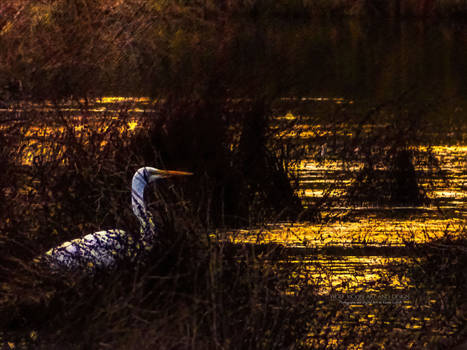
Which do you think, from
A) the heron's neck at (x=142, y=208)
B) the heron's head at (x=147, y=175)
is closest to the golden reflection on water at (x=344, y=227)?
the heron's neck at (x=142, y=208)

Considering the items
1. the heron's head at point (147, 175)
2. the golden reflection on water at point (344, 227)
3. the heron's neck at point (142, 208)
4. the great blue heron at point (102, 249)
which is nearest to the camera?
the great blue heron at point (102, 249)

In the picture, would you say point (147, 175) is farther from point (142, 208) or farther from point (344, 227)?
point (344, 227)

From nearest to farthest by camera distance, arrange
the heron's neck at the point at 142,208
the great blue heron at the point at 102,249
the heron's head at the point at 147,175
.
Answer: the great blue heron at the point at 102,249 → the heron's neck at the point at 142,208 → the heron's head at the point at 147,175

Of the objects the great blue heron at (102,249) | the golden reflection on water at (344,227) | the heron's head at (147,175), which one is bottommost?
the golden reflection on water at (344,227)

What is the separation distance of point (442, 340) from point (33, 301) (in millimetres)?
1717

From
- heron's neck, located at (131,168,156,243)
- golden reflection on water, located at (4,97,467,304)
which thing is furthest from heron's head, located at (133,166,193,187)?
golden reflection on water, located at (4,97,467,304)

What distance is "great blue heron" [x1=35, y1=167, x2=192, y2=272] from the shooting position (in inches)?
187

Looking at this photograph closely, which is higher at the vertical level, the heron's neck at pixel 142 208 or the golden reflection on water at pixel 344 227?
the heron's neck at pixel 142 208

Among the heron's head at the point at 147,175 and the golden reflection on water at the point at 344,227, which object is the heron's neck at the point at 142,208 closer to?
the heron's head at the point at 147,175

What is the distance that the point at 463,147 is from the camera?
1048 cm

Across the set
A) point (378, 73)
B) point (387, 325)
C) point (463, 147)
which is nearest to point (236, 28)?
point (463, 147)

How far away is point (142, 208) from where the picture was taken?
5047 millimetres

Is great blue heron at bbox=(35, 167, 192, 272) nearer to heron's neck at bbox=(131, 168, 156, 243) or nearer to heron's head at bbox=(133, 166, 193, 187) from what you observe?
heron's neck at bbox=(131, 168, 156, 243)

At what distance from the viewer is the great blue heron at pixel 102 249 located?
4.75 meters
